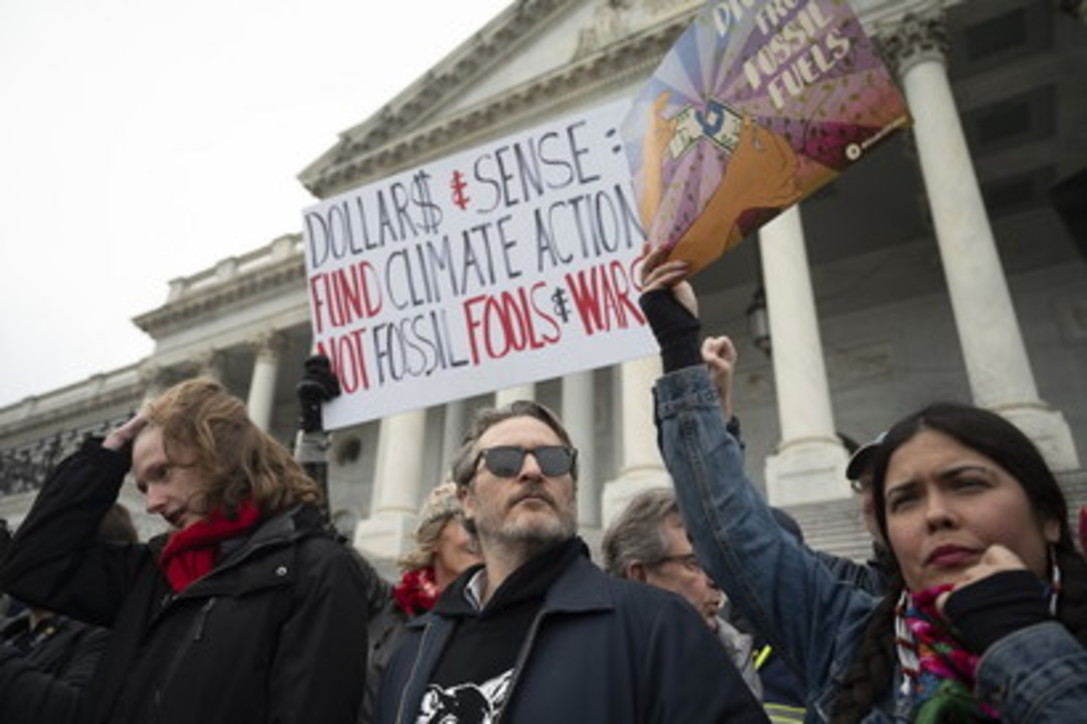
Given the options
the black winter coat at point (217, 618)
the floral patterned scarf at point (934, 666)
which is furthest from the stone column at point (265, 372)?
the floral patterned scarf at point (934, 666)

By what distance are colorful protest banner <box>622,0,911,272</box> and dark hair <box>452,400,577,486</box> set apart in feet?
2.30

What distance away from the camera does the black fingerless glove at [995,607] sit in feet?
3.86

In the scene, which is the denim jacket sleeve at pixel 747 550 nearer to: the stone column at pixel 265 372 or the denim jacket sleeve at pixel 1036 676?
the denim jacket sleeve at pixel 1036 676

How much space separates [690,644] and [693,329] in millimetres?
795

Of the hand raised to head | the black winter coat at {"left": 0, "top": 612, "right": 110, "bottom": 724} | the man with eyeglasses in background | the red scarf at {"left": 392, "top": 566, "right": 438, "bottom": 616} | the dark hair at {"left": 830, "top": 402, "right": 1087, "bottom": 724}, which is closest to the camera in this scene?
the dark hair at {"left": 830, "top": 402, "right": 1087, "bottom": 724}

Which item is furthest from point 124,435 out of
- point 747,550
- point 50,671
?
point 747,550

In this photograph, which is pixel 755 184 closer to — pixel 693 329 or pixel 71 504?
pixel 693 329

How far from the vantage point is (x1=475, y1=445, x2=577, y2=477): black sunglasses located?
2.33 metres

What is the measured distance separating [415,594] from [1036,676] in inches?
103

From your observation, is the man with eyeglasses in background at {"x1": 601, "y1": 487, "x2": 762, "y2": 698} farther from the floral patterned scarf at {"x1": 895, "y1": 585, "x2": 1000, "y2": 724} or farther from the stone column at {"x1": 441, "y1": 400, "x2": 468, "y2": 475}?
the stone column at {"x1": 441, "y1": 400, "x2": 468, "y2": 475}

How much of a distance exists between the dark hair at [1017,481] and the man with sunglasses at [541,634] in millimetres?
255

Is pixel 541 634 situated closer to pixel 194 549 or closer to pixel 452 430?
pixel 194 549

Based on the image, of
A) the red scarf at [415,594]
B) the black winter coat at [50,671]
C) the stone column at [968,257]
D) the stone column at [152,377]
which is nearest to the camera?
the black winter coat at [50,671]

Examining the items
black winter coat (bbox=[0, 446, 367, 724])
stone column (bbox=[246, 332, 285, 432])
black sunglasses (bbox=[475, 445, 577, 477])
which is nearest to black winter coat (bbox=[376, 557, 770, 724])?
black winter coat (bbox=[0, 446, 367, 724])
